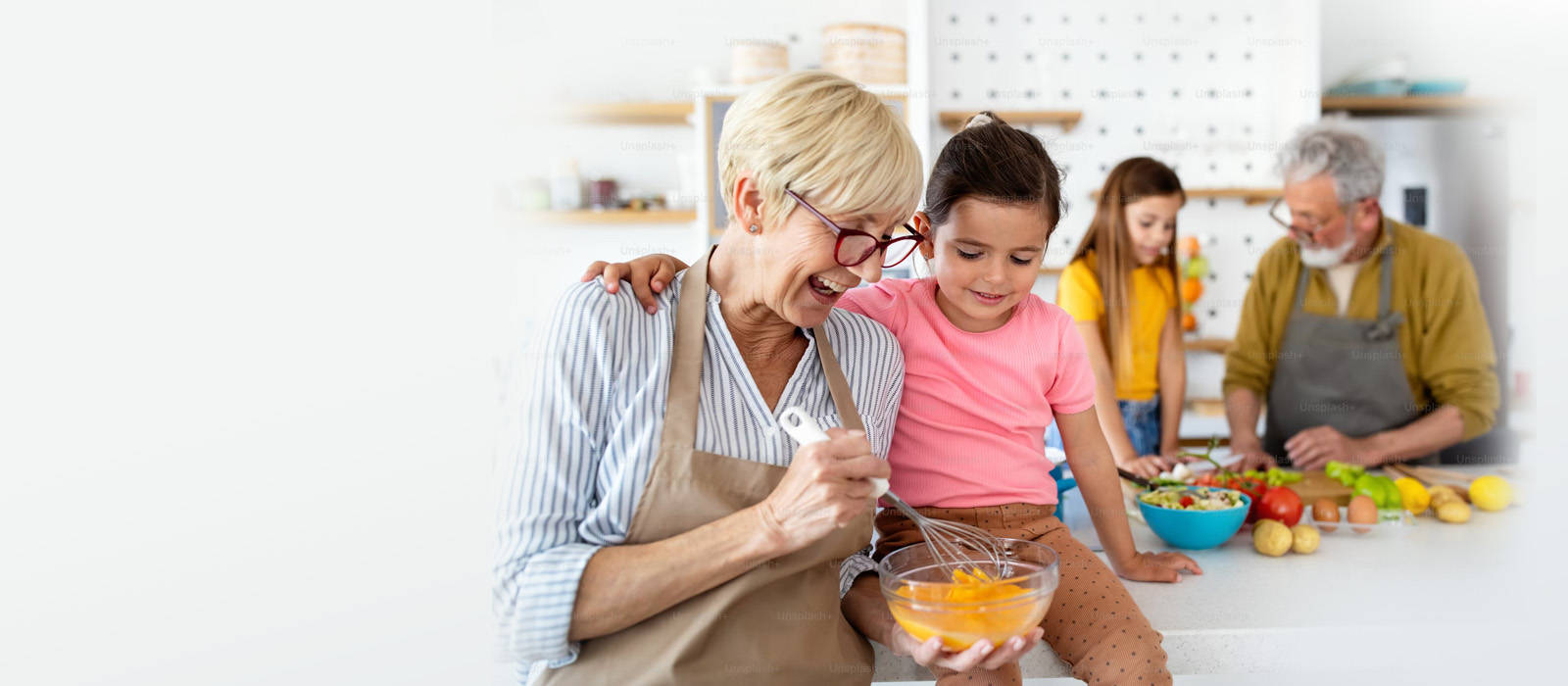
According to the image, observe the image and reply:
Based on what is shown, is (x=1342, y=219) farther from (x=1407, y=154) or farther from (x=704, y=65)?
(x=704, y=65)

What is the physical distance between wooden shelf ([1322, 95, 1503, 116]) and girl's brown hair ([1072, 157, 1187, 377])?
5.96 feet

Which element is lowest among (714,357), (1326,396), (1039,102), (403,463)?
(1326,396)

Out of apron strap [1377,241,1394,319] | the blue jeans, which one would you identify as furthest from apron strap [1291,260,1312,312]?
the blue jeans

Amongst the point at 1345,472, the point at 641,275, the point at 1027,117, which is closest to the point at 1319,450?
the point at 1345,472

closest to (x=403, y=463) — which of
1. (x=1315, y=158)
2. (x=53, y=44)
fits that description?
(x=53, y=44)

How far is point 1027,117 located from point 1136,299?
1522mm

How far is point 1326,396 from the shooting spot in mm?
2531

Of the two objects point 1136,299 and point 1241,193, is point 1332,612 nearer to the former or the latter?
point 1136,299

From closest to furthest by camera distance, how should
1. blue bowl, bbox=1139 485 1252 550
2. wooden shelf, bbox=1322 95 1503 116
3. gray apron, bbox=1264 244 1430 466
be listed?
blue bowl, bbox=1139 485 1252 550 < gray apron, bbox=1264 244 1430 466 < wooden shelf, bbox=1322 95 1503 116

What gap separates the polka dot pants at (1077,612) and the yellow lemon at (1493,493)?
0.86 m

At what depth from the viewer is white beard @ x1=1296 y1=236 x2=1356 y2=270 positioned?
2.48 meters

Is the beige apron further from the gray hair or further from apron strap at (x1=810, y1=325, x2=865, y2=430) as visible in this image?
the gray hair

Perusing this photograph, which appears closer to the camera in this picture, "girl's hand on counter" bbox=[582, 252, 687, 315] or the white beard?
"girl's hand on counter" bbox=[582, 252, 687, 315]

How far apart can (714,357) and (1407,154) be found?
11.9 feet
